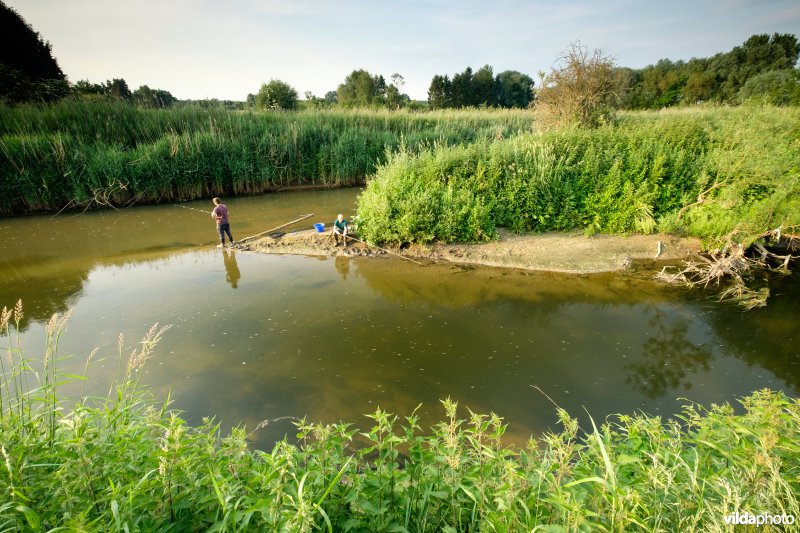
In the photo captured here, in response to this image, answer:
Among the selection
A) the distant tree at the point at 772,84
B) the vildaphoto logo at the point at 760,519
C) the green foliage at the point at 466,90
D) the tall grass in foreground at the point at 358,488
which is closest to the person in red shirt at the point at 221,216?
the tall grass in foreground at the point at 358,488

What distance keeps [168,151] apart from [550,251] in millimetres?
15885

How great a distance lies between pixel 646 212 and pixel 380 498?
1118 centimetres

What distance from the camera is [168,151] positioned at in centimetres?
1566

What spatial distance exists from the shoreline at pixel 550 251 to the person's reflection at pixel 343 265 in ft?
0.79

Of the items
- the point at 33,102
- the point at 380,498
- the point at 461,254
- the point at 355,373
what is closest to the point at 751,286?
the point at 461,254

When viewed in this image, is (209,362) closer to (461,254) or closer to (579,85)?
(461,254)

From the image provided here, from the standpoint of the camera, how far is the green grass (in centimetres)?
1009

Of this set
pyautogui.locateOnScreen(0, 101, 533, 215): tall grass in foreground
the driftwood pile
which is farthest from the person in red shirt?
the driftwood pile

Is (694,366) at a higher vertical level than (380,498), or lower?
lower

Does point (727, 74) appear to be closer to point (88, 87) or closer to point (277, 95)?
point (277, 95)

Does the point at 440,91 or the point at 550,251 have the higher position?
the point at 440,91

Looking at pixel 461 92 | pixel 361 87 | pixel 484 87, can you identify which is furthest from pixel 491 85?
pixel 361 87

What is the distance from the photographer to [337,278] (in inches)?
362

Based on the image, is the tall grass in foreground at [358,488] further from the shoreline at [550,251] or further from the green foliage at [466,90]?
the green foliage at [466,90]
